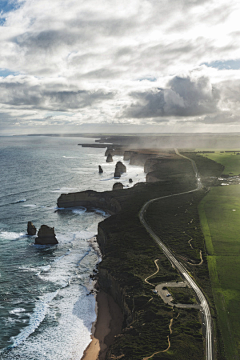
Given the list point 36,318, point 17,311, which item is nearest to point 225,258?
point 36,318

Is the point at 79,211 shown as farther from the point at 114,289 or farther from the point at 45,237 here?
the point at 114,289

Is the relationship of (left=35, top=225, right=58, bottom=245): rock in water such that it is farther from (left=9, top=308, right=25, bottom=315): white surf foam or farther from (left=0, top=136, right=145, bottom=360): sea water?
(left=9, top=308, right=25, bottom=315): white surf foam

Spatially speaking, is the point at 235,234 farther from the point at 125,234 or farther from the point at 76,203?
the point at 76,203

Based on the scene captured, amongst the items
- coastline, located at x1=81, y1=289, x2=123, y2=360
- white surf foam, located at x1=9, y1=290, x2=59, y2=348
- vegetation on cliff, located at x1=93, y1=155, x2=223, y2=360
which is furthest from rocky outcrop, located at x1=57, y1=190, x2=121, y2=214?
white surf foam, located at x1=9, y1=290, x2=59, y2=348

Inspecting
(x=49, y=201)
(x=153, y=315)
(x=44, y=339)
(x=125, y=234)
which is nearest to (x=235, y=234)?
(x=125, y=234)

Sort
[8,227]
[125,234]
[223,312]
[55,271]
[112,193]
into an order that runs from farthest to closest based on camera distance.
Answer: [112,193] < [8,227] < [125,234] < [55,271] < [223,312]

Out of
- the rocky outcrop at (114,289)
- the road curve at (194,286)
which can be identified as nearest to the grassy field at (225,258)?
the road curve at (194,286)

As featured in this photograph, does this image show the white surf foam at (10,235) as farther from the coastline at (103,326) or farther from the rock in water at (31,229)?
the coastline at (103,326)
